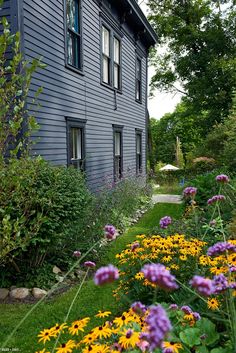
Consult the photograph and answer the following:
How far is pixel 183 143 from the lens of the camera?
36.0 m

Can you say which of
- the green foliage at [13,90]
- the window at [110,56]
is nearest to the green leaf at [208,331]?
the green foliage at [13,90]

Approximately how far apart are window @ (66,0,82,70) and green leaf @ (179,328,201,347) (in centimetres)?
732

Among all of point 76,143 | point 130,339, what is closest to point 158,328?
point 130,339

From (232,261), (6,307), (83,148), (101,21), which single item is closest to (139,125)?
(101,21)

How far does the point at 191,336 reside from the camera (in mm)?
1973

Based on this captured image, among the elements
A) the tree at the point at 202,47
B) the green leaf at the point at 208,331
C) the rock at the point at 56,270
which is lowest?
the rock at the point at 56,270

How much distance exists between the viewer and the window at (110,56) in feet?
36.1

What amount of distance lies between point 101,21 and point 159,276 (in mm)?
10586

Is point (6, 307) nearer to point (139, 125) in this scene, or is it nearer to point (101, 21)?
point (101, 21)

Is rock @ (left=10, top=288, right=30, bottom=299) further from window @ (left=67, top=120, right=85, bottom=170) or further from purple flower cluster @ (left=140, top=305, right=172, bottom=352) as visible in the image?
purple flower cluster @ (left=140, top=305, right=172, bottom=352)

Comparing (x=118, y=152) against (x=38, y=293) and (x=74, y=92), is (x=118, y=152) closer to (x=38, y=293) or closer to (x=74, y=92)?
(x=74, y=92)

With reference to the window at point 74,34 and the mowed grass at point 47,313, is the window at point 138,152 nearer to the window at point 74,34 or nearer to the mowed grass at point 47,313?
the window at point 74,34

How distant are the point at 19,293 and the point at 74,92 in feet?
17.0

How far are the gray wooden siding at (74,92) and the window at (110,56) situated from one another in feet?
1.54
